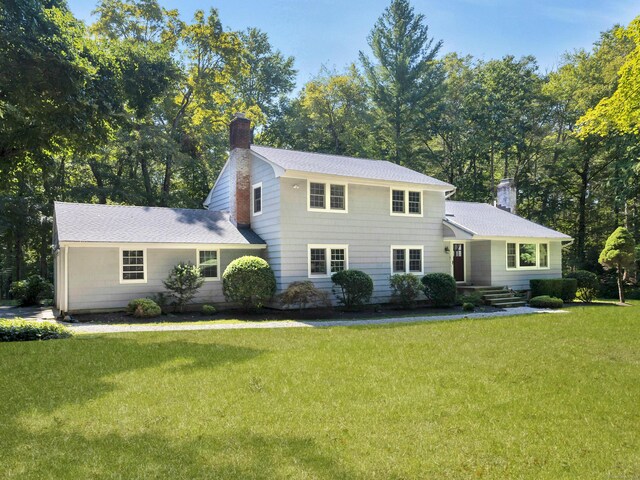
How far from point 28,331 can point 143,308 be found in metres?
4.65

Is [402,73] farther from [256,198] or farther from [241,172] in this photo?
[256,198]

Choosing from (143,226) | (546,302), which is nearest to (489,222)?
(546,302)

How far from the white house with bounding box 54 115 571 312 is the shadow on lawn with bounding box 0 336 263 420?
19.7ft

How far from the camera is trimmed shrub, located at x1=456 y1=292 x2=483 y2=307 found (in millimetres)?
18406

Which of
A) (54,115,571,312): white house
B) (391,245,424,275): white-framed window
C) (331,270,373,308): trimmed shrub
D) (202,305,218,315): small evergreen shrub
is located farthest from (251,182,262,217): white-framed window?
(391,245,424,275): white-framed window

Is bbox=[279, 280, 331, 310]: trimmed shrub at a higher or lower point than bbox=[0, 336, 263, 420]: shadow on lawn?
higher

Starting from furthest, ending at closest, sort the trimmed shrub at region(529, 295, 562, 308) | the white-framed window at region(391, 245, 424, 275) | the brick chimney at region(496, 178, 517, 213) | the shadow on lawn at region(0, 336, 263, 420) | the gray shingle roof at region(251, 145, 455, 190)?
the brick chimney at region(496, 178, 517, 213), the white-framed window at region(391, 245, 424, 275), the trimmed shrub at region(529, 295, 562, 308), the gray shingle roof at region(251, 145, 455, 190), the shadow on lawn at region(0, 336, 263, 420)

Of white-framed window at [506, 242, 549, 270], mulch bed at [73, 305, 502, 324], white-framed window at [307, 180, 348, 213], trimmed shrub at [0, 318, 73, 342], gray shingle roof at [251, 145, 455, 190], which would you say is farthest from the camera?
white-framed window at [506, 242, 549, 270]

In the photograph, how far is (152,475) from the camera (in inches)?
148

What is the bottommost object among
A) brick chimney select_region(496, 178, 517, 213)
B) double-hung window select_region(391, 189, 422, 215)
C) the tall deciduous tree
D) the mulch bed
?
the mulch bed

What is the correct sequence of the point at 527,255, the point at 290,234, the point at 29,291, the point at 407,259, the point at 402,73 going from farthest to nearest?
1. the point at 402,73
2. the point at 527,255
3. the point at 29,291
4. the point at 407,259
5. the point at 290,234

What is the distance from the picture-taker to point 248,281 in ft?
51.4

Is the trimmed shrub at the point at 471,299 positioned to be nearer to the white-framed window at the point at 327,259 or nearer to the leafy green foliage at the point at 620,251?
the white-framed window at the point at 327,259

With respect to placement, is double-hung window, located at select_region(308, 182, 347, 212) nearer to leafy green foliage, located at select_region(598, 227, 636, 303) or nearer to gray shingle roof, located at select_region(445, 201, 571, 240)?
gray shingle roof, located at select_region(445, 201, 571, 240)
